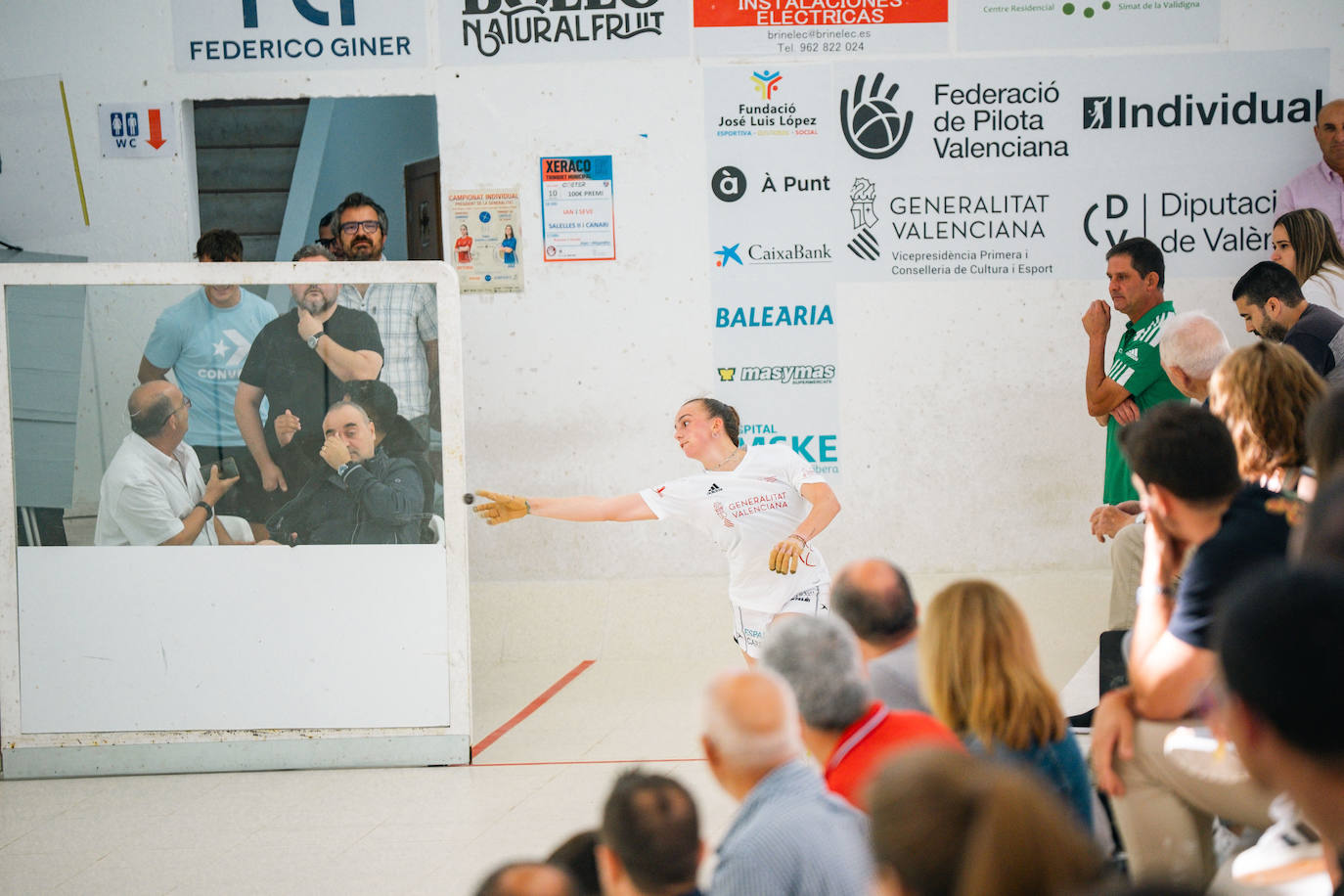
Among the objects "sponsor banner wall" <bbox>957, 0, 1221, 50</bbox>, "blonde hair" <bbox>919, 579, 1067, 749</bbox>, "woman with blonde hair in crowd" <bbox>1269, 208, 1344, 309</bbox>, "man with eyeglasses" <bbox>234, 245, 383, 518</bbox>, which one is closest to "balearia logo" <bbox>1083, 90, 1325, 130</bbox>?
"sponsor banner wall" <bbox>957, 0, 1221, 50</bbox>

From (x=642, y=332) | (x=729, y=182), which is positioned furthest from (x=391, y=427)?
(x=729, y=182)

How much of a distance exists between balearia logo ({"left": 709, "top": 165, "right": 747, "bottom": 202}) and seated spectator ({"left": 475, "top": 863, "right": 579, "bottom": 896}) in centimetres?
504

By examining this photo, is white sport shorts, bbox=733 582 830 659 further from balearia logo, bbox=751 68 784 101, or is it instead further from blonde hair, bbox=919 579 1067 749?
balearia logo, bbox=751 68 784 101

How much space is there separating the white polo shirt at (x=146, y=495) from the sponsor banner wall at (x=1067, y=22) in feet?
13.4

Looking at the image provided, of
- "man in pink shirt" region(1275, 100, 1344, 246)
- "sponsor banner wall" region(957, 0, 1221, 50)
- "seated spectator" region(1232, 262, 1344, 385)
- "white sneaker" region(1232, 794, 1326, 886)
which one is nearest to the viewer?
"white sneaker" region(1232, 794, 1326, 886)

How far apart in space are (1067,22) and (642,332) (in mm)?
2522

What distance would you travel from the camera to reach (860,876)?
1.92 metres

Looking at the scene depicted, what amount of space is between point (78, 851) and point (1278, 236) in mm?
Result: 4954

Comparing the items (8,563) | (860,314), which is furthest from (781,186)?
(8,563)

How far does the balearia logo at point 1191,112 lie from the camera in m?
6.28

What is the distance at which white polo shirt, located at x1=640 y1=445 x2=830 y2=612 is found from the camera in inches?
183

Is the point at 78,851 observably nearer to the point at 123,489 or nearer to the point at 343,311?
the point at 123,489

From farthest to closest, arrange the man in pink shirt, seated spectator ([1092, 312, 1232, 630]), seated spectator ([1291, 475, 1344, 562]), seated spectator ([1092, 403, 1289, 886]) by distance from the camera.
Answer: the man in pink shirt < seated spectator ([1092, 312, 1232, 630]) < seated spectator ([1092, 403, 1289, 886]) < seated spectator ([1291, 475, 1344, 562])

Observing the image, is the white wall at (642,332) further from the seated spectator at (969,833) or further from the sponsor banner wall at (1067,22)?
the seated spectator at (969,833)
